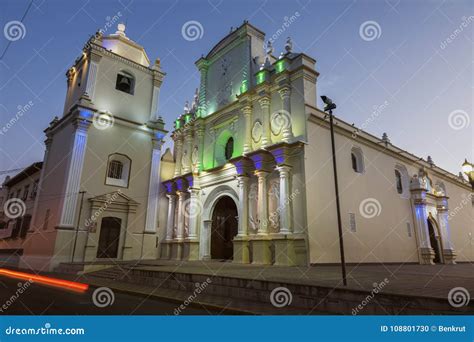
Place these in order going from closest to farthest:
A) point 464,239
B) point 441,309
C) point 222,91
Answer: point 441,309 → point 222,91 → point 464,239

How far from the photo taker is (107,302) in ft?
22.1

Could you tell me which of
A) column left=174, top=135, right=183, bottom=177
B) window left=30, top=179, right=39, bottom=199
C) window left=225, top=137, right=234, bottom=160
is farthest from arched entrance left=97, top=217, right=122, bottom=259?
window left=30, top=179, right=39, bottom=199

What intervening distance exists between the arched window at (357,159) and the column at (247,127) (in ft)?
19.5

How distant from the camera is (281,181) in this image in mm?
13195

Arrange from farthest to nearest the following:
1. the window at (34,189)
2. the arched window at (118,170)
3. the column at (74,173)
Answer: the window at (34,189) → the arched window at (118,170) → the column at (74,173)

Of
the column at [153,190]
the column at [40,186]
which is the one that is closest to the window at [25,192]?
the column at [40,186]

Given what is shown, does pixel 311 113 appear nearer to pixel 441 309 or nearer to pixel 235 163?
pixel 235 163

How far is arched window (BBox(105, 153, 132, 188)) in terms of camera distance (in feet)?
58.1

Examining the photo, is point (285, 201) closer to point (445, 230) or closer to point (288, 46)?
point (288, 46)

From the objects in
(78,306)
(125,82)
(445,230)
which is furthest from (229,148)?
(445,230)

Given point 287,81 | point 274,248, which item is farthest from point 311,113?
point 274,248

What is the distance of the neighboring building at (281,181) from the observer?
13.1 meters

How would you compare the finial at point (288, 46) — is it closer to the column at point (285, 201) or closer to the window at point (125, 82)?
the column at point (285, 201)

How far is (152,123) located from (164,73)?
13.9 feet
